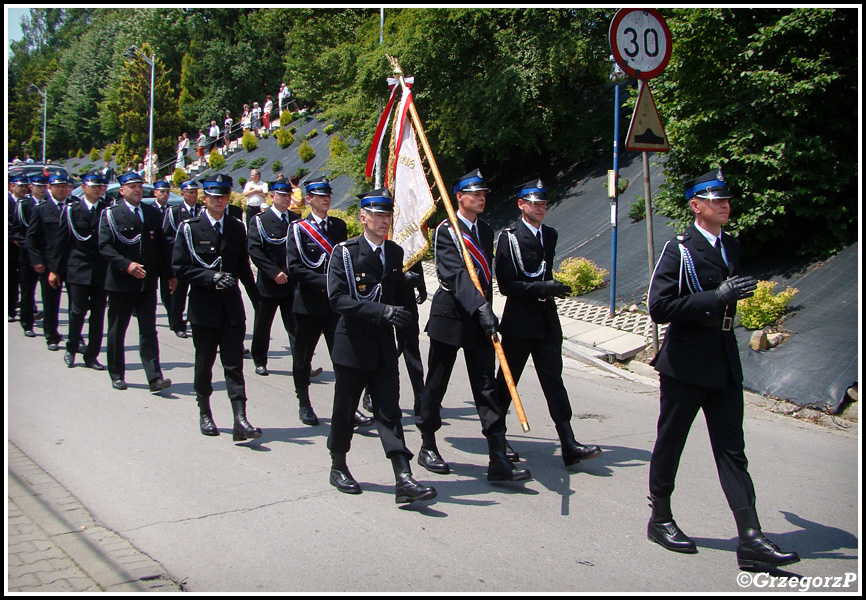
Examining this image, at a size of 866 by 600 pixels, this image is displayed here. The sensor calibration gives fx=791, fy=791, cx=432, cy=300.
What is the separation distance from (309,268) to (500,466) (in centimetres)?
240

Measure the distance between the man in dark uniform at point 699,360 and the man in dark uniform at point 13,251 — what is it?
9.19 m

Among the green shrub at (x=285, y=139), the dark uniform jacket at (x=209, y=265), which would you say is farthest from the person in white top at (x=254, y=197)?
the green shrub at (x=285, y=139)

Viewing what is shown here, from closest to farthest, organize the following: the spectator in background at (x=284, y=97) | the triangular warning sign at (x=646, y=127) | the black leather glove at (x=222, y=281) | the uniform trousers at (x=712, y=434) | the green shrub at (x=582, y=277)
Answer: the uniform trousers at (x=712, y=434) < the black leather glove at (x=222, y=281) < the triangular warning sign at (x=646, y=127) < the green shrub at (x=582, y=277) < the spectator in background at (x=284, y=97)

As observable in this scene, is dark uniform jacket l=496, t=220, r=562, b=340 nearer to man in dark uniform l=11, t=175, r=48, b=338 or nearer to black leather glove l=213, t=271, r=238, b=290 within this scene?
black leather glove l=213, t=271, r=238, b=290

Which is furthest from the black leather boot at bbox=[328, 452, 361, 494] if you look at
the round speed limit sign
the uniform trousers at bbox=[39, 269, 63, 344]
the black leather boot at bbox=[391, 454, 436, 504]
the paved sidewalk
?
the uniform trousers at bbox=[39, 269, 63, 344]

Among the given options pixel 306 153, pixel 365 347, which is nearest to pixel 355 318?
pixel 365 347

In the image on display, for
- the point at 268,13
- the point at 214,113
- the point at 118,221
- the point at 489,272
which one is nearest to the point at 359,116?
the point at 268,13

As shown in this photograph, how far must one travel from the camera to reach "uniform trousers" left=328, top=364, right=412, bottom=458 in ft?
16.7

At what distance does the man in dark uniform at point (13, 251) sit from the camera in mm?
10633

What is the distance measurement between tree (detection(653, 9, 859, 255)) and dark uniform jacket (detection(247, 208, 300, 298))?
5.47m

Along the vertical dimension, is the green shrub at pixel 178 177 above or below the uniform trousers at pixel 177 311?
above

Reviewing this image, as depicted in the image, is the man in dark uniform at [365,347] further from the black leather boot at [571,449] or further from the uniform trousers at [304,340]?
the uniform trousers at [304,340]

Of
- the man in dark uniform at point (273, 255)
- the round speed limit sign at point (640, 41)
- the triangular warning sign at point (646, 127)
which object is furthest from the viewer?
the triangular warning sign at point (646, 127)

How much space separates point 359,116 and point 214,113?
2967 cm
